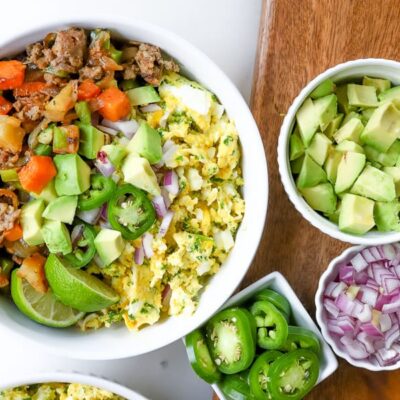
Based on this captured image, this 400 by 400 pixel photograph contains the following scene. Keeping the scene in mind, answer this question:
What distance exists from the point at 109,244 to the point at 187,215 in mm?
237

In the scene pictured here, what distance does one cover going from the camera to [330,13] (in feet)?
→ 7.06

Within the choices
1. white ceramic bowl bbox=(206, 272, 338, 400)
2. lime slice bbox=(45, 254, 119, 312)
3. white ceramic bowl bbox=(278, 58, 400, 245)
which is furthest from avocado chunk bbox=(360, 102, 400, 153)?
lime slice bbox=(45, 254, 119, 312)

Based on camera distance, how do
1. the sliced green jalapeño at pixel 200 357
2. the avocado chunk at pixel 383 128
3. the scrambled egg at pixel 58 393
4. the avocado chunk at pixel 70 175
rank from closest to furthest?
the avocado chunk at pixel 70 175 → the avocado chunk at pixel 383 128 → the sliced green jalapeño at pixel 200 357 → the scrambled egg at pixel 58 393

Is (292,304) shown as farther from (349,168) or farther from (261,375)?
(349,168)

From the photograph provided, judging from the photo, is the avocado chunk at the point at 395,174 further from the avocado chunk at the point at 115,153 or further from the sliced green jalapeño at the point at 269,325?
the avocado chunk at the point at 115,153

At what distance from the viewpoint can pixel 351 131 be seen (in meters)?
1.97

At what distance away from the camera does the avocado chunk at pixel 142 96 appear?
1.96m

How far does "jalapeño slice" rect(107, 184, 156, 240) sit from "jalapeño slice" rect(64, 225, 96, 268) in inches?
2.6

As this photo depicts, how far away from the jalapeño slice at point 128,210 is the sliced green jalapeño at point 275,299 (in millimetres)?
414

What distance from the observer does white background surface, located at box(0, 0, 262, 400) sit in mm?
2256

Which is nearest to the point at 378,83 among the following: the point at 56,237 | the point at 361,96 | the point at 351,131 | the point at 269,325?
the point at 361,96

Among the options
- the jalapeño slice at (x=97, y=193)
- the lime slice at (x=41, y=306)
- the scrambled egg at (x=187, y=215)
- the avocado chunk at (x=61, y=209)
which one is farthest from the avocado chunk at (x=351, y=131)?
the lime slice at (x=41, y=306)

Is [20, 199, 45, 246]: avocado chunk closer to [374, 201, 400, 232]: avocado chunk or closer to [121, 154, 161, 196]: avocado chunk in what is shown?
[121, 154, 161, 196]: avocado chunk

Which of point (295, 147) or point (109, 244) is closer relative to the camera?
point (109, 244)
